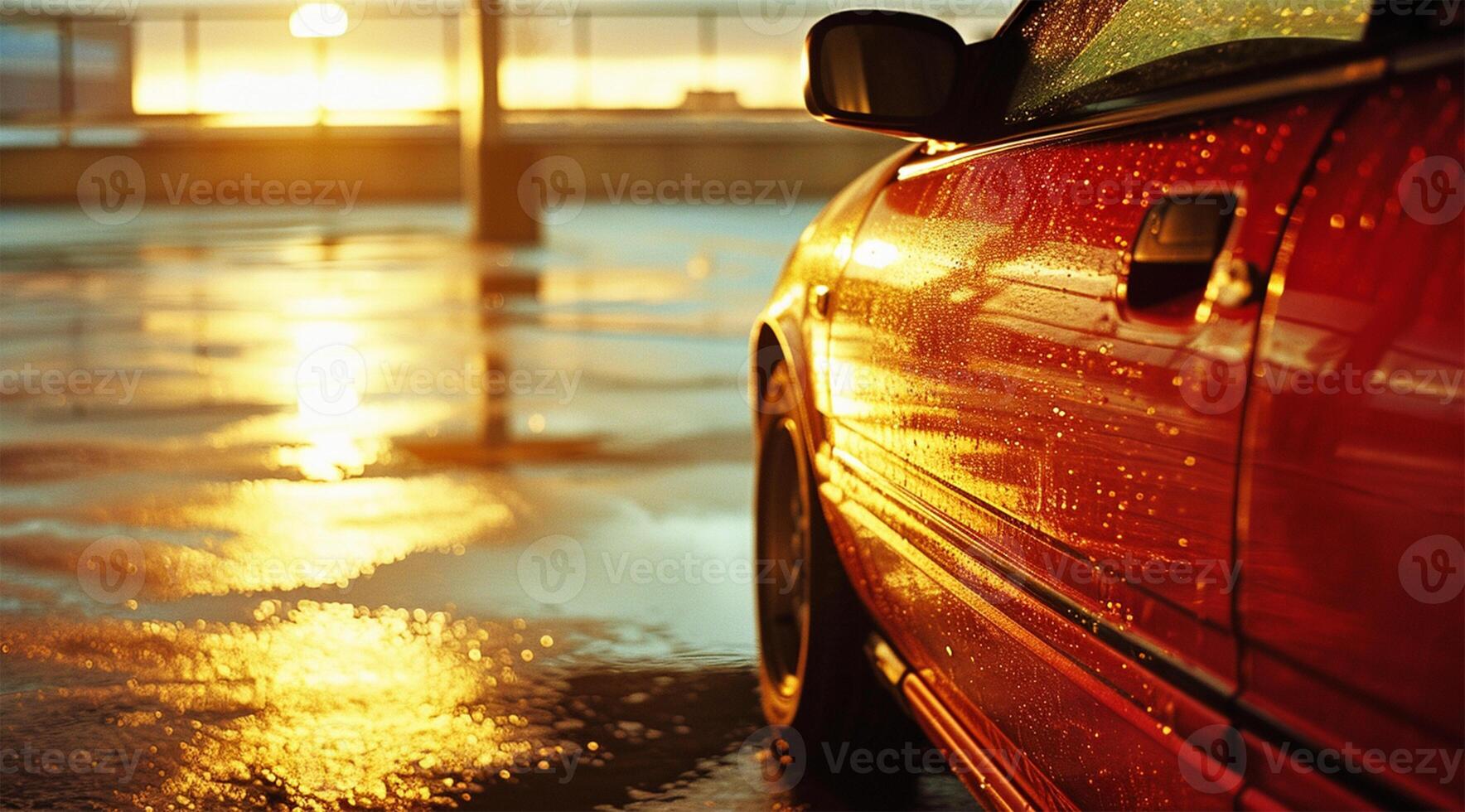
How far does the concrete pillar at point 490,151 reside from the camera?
76.7ft

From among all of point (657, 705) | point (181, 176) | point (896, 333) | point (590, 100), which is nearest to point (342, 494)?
point (657, 705)

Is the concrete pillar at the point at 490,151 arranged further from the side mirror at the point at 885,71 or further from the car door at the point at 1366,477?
the car door at the point at 1366,477

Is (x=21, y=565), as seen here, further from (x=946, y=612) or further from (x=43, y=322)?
(x=43, y=322)

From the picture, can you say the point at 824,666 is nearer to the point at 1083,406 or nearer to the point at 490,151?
the point at 1083,406

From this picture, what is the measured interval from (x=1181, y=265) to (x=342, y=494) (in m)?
5.59

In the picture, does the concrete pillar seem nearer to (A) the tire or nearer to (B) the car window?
(A) the tire

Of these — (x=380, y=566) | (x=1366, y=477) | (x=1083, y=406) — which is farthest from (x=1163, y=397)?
(x=380, y=566)

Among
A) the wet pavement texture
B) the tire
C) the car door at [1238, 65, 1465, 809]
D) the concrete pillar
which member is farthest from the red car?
the concrete pillar

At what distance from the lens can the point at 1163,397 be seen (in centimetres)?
218

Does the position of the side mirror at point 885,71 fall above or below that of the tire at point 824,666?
above

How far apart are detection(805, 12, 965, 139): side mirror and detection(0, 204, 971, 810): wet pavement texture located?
1.42 metres

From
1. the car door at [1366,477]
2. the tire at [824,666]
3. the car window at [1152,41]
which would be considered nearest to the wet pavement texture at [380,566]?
the tire at [824,666]

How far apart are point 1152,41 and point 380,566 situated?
3.81 metres

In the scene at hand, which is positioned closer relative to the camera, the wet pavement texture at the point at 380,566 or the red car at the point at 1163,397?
the red car at the point at 1163,397
